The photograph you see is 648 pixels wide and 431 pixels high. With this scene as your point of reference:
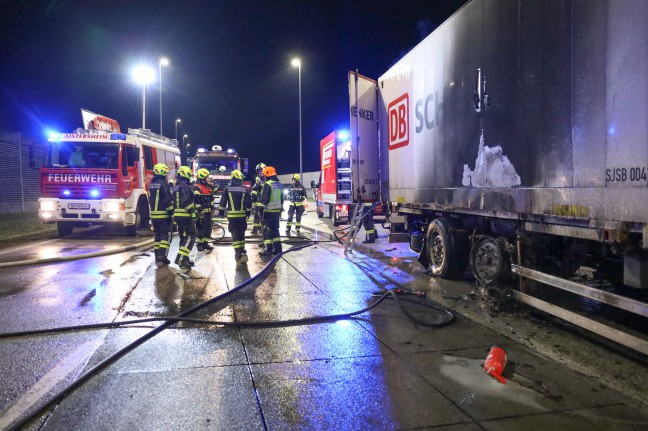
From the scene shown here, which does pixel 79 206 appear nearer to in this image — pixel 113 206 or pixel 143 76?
pixel 113 206

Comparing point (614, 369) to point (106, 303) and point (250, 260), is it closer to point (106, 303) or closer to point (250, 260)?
point (106, 303)

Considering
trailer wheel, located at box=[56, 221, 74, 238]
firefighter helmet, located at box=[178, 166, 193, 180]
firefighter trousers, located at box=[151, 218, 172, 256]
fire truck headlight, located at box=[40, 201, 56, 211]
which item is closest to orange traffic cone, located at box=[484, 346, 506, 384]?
firefighter trousers, located at box=[151, 218, 172, 256]

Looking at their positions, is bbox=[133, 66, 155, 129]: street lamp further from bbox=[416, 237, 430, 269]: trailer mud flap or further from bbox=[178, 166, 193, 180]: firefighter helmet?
bbox=[416, 237, 430, 269]: trailer mud flap

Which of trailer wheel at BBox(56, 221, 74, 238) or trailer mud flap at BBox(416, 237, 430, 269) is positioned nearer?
trailer mud flap at BBox(416, 237, 430, 269)

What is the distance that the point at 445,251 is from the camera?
7191mm

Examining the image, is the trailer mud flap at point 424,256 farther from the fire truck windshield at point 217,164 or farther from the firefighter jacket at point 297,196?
the fire truck windshield at point 217,164

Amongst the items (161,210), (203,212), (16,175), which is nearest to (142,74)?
(16,175)

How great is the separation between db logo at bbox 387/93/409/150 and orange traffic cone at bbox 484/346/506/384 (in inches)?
185

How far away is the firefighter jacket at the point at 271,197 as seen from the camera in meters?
9.85

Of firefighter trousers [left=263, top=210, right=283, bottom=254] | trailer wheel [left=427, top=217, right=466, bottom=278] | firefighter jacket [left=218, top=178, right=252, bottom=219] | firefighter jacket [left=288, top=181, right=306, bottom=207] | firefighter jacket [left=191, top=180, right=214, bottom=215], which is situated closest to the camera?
trailer wheel [left=427, top=217, right=466, bottom=278]

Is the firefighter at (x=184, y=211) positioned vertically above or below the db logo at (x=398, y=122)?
below

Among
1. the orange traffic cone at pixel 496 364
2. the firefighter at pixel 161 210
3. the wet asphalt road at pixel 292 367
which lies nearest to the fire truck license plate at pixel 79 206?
the firefighter at pixel 161 210

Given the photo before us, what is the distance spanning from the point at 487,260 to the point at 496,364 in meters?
2.62

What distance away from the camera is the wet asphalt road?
10.1ft
